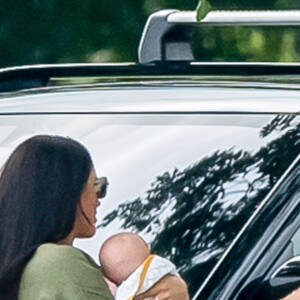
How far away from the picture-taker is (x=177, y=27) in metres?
5.61

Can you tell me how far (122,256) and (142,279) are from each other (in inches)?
3.6

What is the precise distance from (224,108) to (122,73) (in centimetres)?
77

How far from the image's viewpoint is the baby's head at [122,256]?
400cm

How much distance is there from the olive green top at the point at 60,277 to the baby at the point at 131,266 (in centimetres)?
5

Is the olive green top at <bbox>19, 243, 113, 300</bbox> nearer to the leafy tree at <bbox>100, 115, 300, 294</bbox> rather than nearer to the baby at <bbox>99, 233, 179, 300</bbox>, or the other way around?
the baby at <bbox>99, 233, 179, 300</bbox>

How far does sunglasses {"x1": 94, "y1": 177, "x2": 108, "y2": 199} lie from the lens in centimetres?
426

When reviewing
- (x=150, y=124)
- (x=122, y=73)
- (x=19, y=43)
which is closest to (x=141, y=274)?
(x=150, y=124)

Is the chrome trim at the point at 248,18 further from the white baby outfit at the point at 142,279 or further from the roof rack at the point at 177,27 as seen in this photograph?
the white baby outfit at the point at 142,279

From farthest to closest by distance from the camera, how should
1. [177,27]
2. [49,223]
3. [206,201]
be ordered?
1. [177,27]
2. [206,201]
3. [49,223]

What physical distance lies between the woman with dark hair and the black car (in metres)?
0.16

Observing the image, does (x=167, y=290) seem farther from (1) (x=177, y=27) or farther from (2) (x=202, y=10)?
(1) (x=177, y=27)

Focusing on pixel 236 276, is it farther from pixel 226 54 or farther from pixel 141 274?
pixel 226 54

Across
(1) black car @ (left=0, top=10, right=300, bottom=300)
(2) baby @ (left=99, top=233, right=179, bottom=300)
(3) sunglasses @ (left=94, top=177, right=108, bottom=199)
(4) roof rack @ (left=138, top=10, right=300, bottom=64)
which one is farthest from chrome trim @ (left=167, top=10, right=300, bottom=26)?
(2) baby @ (left=99, top=233, right=179, bottom=300)

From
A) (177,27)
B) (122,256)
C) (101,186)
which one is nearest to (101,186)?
(101,186)
